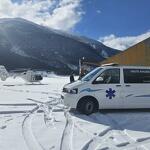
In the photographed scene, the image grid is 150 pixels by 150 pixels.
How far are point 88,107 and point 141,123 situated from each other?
2412 mm

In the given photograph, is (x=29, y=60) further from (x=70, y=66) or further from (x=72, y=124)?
(x=72, y=124)

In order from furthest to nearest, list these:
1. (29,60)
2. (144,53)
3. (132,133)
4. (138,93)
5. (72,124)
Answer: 1. (29,60)
2. (144,53)
3. (138,93)
4. (72,124)
5. (132,133)

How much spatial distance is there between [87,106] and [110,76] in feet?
4.48

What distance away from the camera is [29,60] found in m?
169

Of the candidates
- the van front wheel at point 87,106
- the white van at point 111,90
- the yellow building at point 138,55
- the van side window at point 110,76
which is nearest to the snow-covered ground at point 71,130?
the van front wheel at point 87,106

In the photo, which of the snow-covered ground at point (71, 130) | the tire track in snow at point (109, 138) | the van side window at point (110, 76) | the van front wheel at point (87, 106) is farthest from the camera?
the van side window at point (110, 76)

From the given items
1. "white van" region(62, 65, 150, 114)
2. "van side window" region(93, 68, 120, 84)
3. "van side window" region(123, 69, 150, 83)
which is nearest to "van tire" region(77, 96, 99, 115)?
"white van" region(62, 65, 150, 114)

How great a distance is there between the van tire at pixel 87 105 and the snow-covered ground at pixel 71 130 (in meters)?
0.21

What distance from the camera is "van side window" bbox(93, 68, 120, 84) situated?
12085 mm

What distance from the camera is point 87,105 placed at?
467 inches

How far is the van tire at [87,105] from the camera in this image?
38.8 feet

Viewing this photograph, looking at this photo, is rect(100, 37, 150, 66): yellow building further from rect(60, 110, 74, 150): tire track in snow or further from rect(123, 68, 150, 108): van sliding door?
rect(60, 110, 74, 150): tire track in snow

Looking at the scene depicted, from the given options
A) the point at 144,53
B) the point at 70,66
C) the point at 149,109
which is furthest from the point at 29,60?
the point at 149,109

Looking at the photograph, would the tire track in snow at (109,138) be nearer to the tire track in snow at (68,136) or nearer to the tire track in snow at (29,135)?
the tire track in snow at (68,136)
